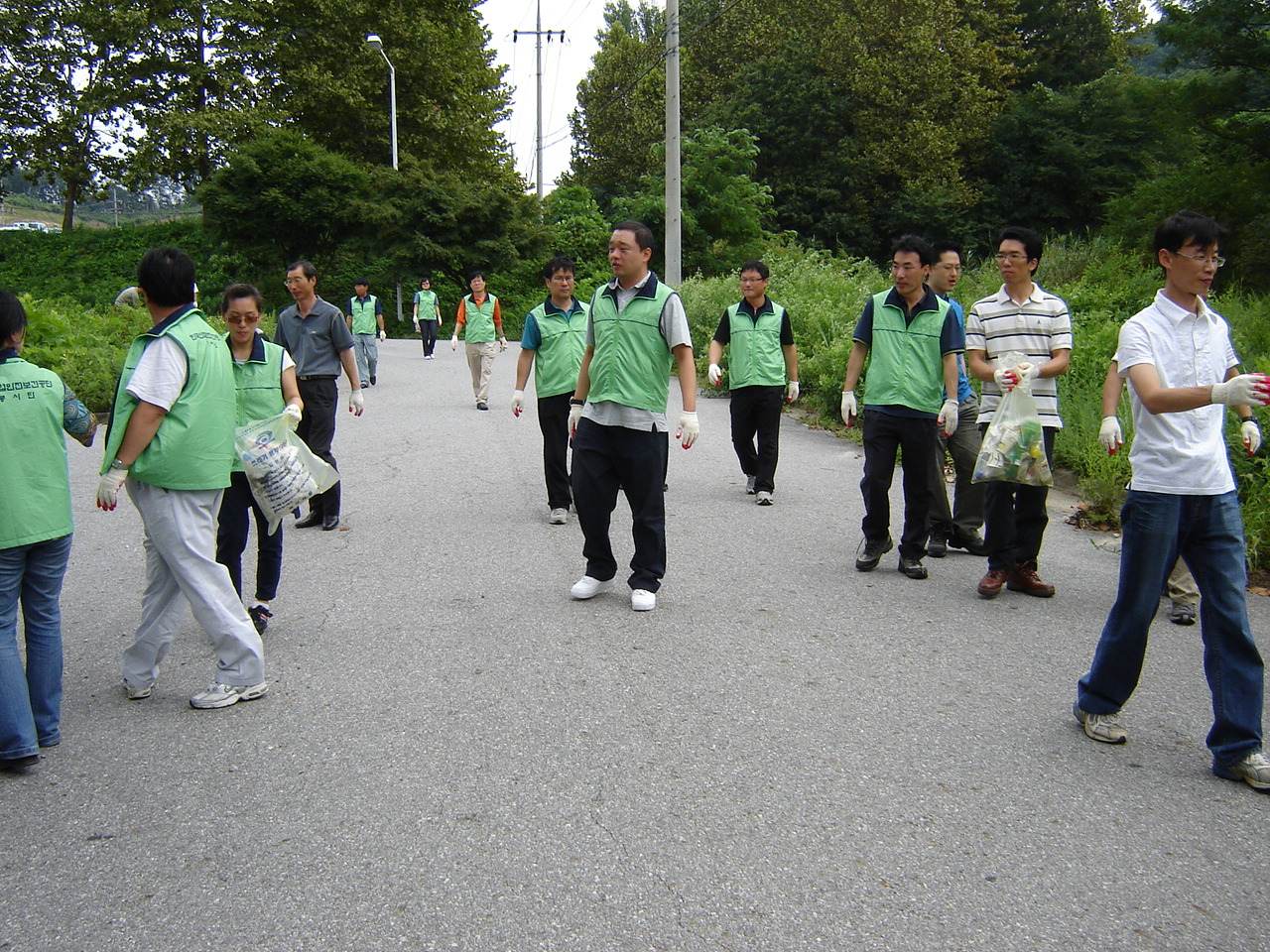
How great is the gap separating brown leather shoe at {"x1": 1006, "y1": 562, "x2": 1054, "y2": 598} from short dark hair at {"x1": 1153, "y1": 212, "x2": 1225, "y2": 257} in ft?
8.79

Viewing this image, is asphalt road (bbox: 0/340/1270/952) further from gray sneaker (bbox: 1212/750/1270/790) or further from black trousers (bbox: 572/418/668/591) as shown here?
black trousers (bbox: 572/418/668/591)

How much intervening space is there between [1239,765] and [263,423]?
4.22 metres

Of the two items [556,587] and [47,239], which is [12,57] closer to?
[47,239]

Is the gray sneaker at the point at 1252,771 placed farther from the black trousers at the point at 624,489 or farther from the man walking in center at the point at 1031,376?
the black trousers at the point at 624,489

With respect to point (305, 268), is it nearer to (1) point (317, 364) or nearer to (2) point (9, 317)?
(1) point (317, 364)

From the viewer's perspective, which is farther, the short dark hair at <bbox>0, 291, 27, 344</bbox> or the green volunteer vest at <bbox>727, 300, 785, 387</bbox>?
the green volunteer vest at <bbox>727, 300, 785, 387</bbox>

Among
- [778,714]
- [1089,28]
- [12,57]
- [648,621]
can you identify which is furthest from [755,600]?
[12,57]

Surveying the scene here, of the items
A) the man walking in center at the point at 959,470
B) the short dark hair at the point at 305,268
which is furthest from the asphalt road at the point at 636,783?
the short dark hair at the point at 305,268

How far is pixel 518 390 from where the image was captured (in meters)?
8.45

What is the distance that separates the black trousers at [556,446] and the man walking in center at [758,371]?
4.58 feet

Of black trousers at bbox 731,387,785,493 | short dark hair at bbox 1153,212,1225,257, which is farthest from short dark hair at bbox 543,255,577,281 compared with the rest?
short dark hair at bbox 1153,212,1225,257

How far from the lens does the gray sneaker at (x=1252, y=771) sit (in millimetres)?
3840

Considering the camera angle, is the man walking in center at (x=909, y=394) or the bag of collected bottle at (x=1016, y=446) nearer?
the bag of collected bottle at (x=1016, y=446)

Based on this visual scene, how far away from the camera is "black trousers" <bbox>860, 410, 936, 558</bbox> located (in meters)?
6.82
